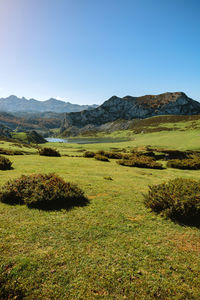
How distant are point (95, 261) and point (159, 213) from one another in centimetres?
452

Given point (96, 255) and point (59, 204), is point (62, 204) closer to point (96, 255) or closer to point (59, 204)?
point (59, 204)

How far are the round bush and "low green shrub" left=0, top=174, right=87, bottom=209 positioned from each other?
12.8 feet

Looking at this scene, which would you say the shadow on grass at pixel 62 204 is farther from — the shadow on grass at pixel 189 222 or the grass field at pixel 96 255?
the shadow on grass at pixel 189 222

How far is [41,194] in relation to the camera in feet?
26.4

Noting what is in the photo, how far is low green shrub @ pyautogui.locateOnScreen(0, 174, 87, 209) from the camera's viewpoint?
7926 millimetres

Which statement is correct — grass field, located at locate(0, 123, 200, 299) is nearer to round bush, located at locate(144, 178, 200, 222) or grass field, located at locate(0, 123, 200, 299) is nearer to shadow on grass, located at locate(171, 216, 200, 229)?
shadow on grass, located at locate(171, 216, 200, 229)

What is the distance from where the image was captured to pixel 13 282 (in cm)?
385

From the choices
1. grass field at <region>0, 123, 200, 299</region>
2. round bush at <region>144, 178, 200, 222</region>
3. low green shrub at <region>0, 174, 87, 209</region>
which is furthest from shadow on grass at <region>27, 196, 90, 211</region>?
round bush at <region>144, 178, 200, 222</region>

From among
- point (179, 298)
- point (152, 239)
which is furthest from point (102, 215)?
point (179, 298)

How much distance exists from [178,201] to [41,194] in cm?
670

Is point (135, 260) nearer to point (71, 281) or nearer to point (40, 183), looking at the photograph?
point (71, 281)

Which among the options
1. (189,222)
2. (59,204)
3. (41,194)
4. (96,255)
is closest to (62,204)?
(59,204)

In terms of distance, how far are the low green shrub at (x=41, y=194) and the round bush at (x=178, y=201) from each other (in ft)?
12.8

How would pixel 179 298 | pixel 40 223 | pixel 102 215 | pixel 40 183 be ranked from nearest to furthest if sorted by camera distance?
pixel 179 298, pixel 40 223, pixel 102 215, pixel 40 183
